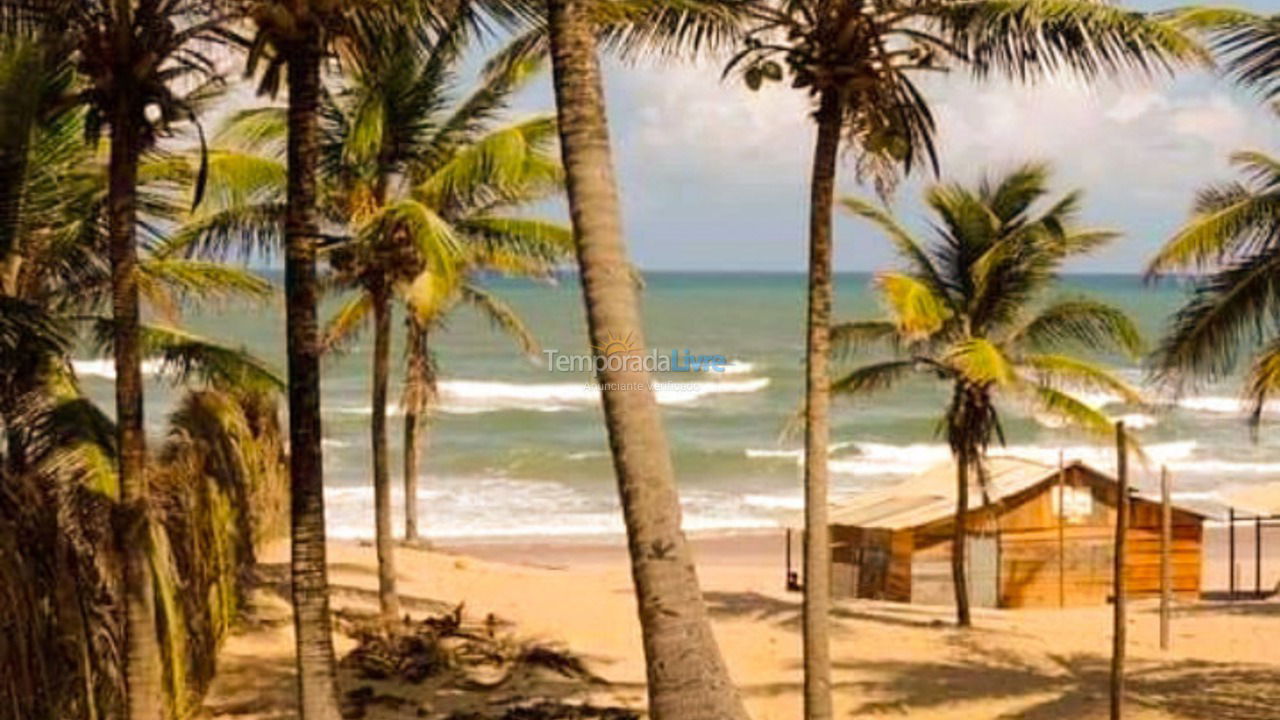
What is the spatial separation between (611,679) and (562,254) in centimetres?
420

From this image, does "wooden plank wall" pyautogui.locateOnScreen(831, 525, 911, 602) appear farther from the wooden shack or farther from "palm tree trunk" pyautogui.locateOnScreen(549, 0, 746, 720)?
"palm tree trunk" pyautogui.locateOnScreen(549, 0, 746, 720)

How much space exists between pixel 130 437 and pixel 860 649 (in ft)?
29.7

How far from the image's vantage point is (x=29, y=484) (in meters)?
7.19

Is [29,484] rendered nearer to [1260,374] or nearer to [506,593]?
[1260,374]

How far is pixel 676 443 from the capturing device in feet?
153

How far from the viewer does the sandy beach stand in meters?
12.8

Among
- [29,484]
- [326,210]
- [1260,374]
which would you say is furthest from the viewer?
[326,210]

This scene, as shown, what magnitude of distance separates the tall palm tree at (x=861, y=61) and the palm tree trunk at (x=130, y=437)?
3.69m

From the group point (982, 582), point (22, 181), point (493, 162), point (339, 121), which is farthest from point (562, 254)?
point (982, 582)

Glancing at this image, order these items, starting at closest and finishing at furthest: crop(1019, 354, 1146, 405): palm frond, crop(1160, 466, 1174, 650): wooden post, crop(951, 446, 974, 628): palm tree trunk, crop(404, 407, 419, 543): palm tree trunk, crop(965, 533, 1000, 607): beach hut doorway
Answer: crop(1160, 466, 1174, 650): wooden post
crop(1019, 354, 1146, 405): palm frond
crop(951, 446, 974, 628): palm tree trunk
crop(404, 407, 419, 543): palm tree trunk
crop(965, 533, 1000, 607): beach hut doorway

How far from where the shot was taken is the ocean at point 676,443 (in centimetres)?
3434

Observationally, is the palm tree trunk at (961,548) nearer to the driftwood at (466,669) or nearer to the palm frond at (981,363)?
the palm frond at (981,363)

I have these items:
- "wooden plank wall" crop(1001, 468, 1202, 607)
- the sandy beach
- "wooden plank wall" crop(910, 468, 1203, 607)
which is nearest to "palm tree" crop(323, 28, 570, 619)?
the sandy beach

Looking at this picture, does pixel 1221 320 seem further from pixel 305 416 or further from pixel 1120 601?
pixel 305 416
